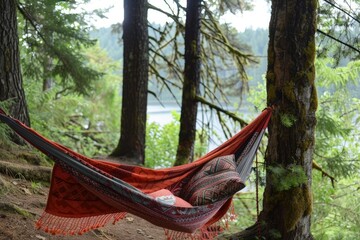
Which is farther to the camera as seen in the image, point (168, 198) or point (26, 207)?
A: point (26, 207)

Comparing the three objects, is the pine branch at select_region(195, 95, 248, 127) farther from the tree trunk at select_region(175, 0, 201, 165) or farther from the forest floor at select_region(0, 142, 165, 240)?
the forest floor at select_region(0, 142, 165, 240)

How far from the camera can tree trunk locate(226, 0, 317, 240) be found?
2.22 meters

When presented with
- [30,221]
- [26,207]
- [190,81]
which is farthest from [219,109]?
[30,221]

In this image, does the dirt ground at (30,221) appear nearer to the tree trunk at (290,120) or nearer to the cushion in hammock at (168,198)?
the cushion in hammock at (168,198)

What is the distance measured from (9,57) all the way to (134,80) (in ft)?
5.36

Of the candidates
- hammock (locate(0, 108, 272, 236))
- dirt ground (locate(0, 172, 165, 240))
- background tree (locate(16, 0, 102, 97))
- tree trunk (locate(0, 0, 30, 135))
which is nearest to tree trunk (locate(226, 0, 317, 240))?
hammock (locate(0, 108, 272, 236))

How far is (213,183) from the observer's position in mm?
2193

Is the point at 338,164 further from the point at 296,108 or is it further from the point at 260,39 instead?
the point at 260,39

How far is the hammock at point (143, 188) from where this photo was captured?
1.91m

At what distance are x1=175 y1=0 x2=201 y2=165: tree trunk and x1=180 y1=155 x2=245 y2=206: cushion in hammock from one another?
202 cm

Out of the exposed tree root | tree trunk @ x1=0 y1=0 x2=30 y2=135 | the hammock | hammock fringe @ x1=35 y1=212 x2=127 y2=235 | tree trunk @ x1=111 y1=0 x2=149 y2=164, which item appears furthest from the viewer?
tree trunk @ x1=111 y1=0 x2=149 y2=164

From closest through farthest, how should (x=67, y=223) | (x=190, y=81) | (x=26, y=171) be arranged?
(x=67, y=223) < (x=26, y=171) < (x=190, y=81)

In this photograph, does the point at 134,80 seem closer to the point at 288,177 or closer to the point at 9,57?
the point at 9,57

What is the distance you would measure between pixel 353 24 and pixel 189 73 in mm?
1957
